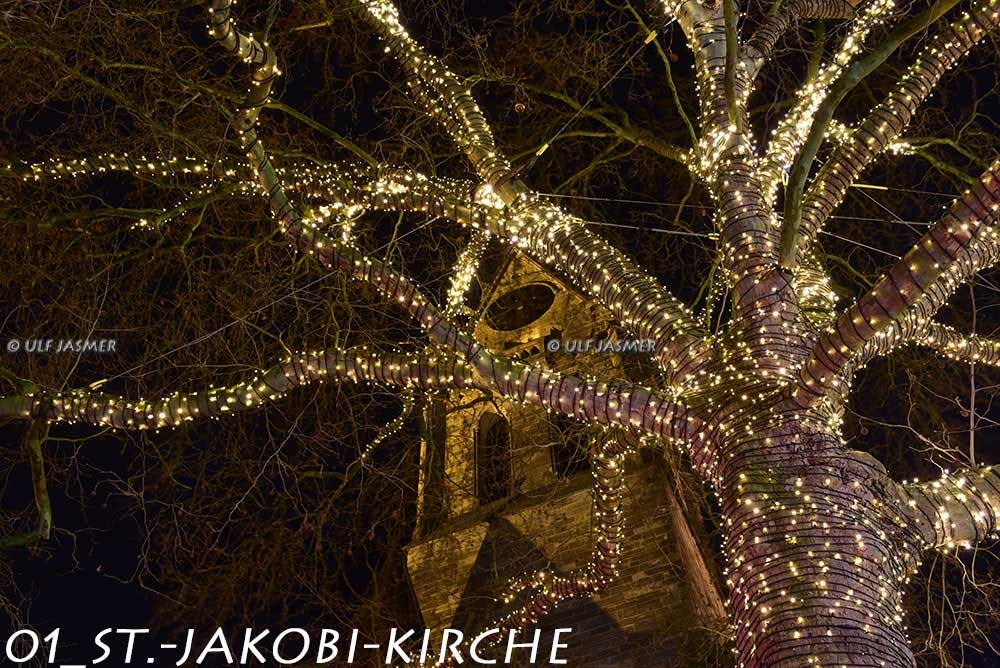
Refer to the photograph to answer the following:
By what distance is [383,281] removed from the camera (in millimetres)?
5516

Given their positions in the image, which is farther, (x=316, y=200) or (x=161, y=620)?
(x=161, y=620)

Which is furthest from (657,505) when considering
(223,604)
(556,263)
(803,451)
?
(803,451)

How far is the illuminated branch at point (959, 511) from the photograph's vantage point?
14.8ft

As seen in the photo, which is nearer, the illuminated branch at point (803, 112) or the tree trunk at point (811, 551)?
the tree trunk at point (811, 551)

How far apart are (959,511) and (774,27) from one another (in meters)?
3.47

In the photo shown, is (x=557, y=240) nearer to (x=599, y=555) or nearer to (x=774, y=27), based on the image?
(x=774, y=27)

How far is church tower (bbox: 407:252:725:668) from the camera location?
12.6 metres

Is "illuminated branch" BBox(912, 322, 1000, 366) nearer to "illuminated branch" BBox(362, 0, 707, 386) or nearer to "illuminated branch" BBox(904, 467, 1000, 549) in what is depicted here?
"illuminated branch" BBox(904, 467, 1000, 549)

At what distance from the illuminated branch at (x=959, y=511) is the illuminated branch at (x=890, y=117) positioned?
1.67 m

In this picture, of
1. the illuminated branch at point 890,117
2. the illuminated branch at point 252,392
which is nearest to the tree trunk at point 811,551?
the illuminated branch at point 890,117

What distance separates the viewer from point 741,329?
5.07m

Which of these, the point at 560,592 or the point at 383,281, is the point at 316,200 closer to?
the point at 383,281

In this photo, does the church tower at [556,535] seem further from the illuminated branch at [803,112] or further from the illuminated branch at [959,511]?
the illuminated branch at [959,511]

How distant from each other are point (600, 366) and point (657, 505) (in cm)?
346
